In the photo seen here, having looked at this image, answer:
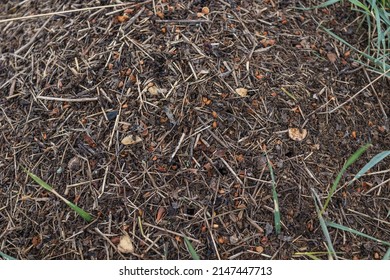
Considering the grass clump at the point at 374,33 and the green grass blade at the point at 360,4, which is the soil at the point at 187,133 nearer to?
the grass clump at the point at 374,33

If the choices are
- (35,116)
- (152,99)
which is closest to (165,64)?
(152,99)

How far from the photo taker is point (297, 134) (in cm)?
161

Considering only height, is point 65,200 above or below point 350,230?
above

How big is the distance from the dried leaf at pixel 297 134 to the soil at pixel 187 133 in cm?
1

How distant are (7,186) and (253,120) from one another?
85cm

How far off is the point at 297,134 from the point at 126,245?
660mm

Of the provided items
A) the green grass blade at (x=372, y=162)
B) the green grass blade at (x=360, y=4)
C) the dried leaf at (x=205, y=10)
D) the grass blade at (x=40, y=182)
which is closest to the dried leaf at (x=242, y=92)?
the dried leaf at (x=205, y=10)

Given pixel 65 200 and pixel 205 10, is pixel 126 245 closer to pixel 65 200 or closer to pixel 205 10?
pixel 65 200

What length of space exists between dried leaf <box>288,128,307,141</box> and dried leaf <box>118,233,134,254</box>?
0.62m

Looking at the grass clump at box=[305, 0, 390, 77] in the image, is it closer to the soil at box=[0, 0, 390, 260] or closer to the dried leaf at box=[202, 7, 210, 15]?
the soil at box=[0, 0, 390, 260]

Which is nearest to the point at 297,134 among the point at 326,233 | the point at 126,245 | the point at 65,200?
the point at 326,233

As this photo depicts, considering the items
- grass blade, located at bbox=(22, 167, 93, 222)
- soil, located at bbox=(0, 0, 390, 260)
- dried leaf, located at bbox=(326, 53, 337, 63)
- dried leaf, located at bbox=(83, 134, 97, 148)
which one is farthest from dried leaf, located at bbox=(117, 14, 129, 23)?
dried leaf, located at bbox=(326, 53, 337, 63)

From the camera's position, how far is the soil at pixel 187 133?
4.91 feet

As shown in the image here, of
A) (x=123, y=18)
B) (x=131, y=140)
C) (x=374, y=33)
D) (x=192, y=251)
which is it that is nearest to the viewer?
(x=192, y=251)
